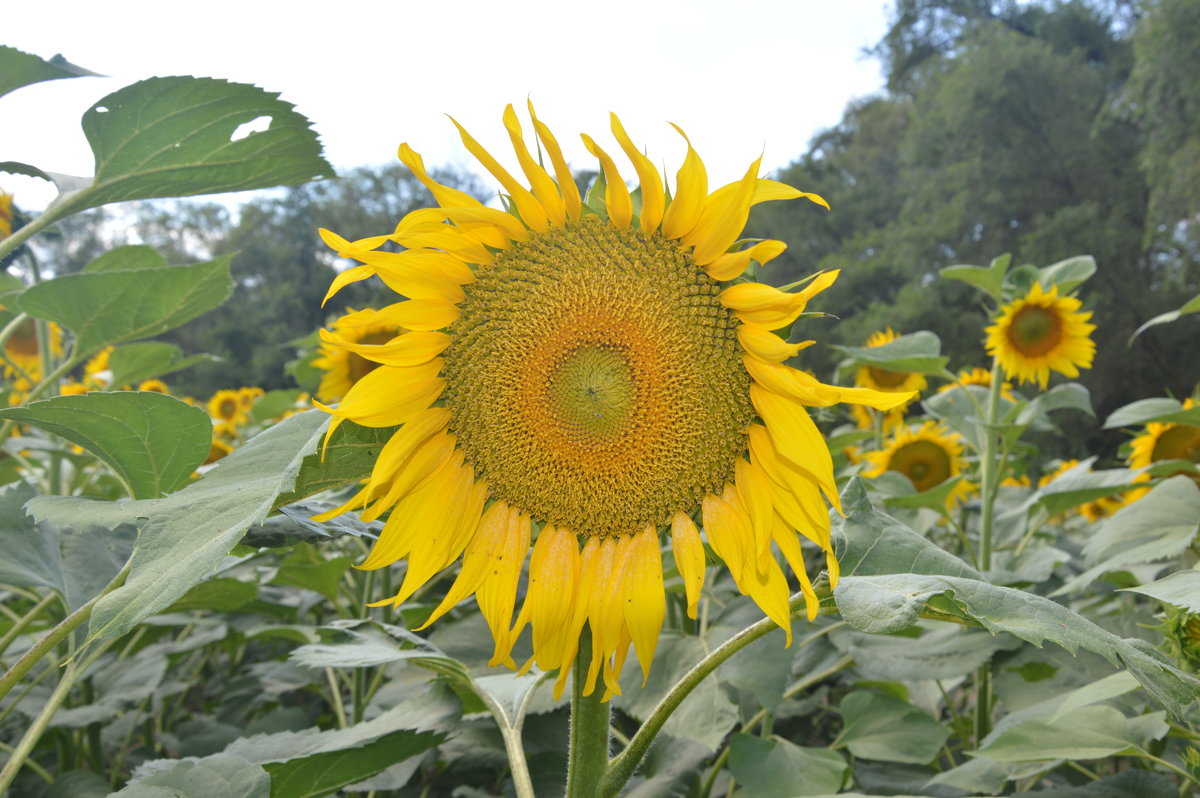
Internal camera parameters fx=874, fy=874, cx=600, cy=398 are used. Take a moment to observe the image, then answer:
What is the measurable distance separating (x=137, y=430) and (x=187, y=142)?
1.30ft

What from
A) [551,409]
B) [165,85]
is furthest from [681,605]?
[165,85]

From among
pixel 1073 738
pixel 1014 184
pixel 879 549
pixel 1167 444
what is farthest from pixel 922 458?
pixel 1014 184

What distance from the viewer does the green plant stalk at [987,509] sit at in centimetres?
175

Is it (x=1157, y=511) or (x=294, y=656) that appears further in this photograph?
(x=1157, y=511)

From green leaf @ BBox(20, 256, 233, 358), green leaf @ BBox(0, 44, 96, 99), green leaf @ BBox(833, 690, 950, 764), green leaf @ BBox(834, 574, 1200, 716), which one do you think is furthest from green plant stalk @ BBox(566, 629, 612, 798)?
green leaf @ BBox(0, 44, 96, 99)

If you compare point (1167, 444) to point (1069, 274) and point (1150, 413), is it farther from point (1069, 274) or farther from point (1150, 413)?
point (1150, 413)

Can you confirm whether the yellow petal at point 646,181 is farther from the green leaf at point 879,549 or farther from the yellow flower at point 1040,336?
the yellow flower at point 1040,336

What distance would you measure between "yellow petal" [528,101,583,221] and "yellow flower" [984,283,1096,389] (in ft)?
7.03

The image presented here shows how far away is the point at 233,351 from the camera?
95.1ft

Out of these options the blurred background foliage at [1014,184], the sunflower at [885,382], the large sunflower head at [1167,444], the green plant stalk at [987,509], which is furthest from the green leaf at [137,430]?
the blurred background foliage at [1014,184]

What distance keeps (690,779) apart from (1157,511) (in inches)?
35.3

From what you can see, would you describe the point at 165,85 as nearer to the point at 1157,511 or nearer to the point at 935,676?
the point at 935,676

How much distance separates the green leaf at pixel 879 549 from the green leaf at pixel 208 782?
0.69m

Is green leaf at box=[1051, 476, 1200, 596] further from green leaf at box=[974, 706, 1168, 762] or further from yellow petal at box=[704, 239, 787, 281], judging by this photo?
yellow petal at box=[704, 239, 787, 281]
